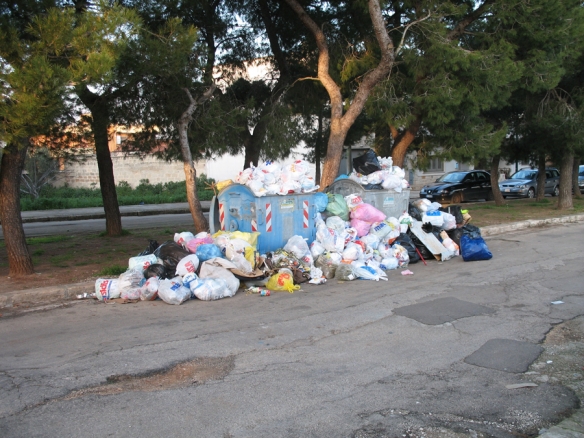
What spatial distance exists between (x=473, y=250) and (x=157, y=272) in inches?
214

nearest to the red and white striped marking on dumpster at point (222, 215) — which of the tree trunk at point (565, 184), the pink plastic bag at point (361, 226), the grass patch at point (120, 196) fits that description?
the pink plastic bag at point (361, 226)

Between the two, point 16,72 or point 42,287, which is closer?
point 16,72

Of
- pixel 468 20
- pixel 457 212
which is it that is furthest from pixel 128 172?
pixel 457 212

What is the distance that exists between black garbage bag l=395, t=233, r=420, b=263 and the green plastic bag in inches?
41.5

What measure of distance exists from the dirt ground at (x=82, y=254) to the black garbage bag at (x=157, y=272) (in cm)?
80

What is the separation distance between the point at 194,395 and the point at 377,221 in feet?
21.2

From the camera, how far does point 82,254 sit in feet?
34.4

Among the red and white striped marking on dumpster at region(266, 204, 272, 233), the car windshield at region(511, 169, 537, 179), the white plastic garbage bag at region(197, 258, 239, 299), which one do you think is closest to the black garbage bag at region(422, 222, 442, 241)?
the red and white striped marking on dumpster at region(266, 204, 272, 233)

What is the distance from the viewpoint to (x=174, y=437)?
11.6 feet

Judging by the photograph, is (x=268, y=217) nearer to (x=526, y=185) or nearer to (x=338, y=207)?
(x=338, y=207)

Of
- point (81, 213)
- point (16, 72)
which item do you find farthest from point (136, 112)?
point (81, 213)

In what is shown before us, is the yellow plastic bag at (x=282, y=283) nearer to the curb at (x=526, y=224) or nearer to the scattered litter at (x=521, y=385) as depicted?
the scattered litter at (x=521, y=385)

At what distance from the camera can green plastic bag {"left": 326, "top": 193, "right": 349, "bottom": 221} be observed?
1004cm

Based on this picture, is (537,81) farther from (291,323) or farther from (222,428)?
(222,428)
